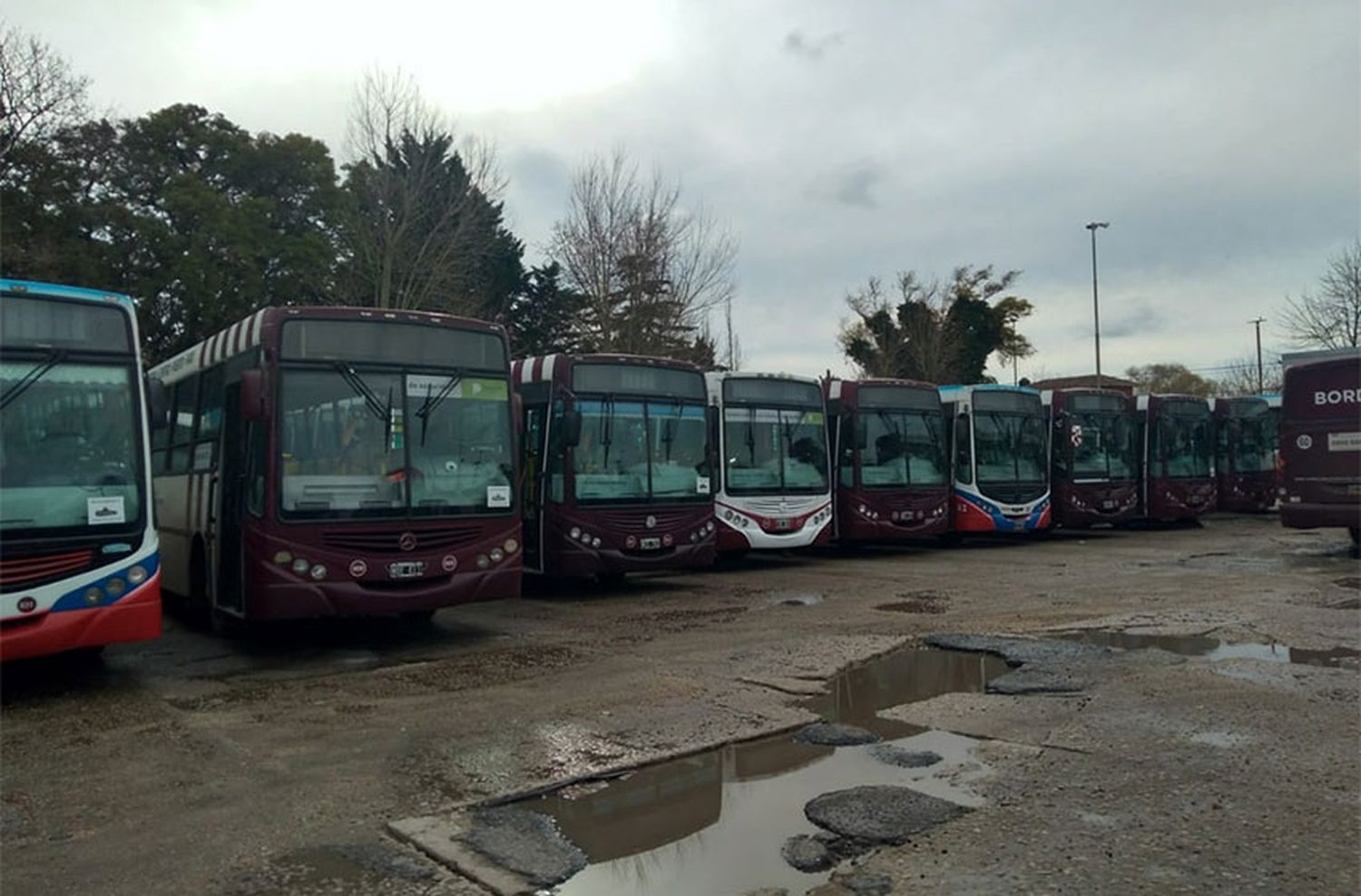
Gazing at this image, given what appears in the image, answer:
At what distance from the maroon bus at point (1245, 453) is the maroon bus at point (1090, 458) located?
4181 millimetres

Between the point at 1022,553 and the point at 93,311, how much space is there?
49.5 feet

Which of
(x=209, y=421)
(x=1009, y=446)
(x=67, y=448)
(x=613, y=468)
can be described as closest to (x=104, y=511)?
(x=67, y=448)

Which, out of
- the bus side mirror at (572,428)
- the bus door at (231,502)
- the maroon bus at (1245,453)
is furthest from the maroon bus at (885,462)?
the bus door at (231,502)

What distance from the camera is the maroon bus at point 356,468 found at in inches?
342

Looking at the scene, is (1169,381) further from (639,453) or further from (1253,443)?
(639,453)

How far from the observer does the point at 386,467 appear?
909 cm

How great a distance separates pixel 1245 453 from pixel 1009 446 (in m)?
9.48

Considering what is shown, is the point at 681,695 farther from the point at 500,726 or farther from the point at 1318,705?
the point at 1318,705

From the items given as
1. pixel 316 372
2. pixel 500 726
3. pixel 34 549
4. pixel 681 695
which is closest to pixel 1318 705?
pixel 681 695

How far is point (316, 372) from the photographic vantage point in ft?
29.5

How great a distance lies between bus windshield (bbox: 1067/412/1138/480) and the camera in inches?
837

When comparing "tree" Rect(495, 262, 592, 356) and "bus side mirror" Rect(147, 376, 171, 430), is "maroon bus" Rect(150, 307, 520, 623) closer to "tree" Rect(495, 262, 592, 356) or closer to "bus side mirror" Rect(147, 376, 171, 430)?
"bus side mirror" Rect(147, 376, 171, 430)

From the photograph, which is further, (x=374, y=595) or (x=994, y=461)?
(x=994, y=461)

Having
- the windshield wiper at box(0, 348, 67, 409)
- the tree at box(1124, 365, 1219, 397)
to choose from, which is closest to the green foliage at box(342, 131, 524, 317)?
the windshield wiper at box(0, 348, 67, 409)
